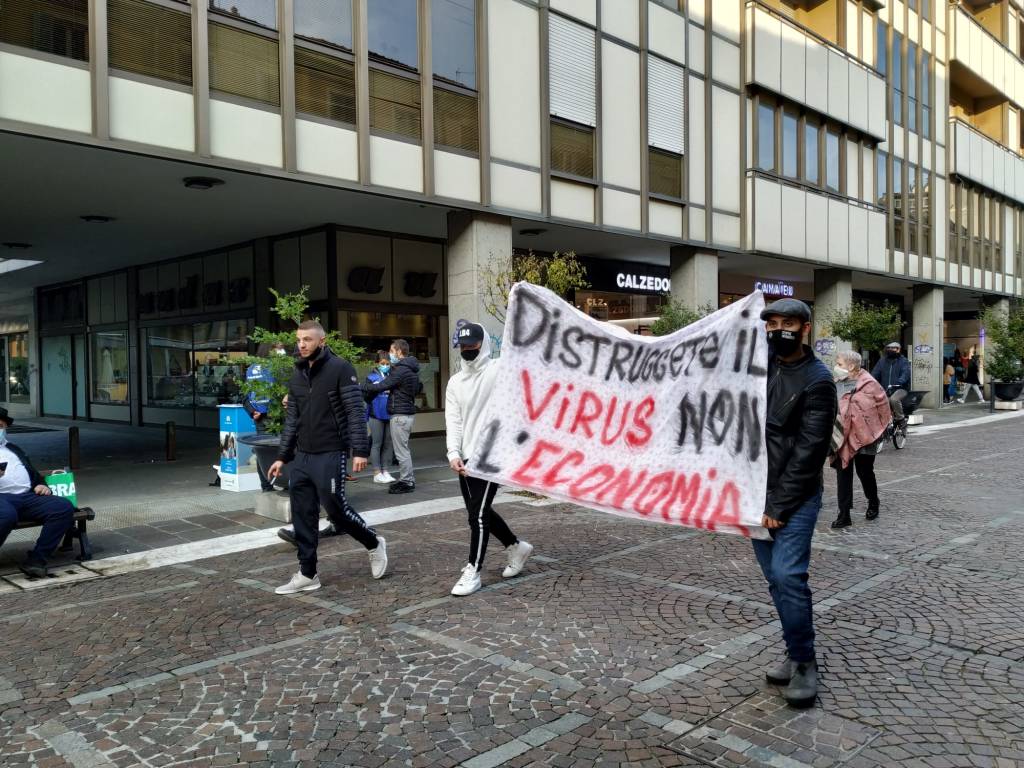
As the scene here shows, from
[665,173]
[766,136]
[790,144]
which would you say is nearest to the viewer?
[665,173]

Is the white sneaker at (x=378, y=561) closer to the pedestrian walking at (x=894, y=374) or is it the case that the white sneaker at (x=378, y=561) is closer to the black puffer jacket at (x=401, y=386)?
the black puffer jacket at (x=401, y=386)

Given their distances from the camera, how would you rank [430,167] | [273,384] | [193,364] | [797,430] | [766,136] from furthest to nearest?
[766,136] → [193,364] → [430,167] → [273,384] → [797,430]

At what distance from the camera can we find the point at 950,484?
11.5 meters

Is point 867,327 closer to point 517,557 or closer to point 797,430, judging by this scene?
point 517,557

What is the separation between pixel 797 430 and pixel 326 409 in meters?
3.51

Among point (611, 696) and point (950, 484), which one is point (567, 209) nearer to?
point (950, 484)

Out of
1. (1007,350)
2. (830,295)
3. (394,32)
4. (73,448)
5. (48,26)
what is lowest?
(73,448)

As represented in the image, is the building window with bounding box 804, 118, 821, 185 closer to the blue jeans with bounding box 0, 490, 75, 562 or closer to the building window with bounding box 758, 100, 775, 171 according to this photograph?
the building window with bounding box 758, 100, 775, 171

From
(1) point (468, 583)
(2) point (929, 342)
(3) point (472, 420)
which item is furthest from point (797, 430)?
(2) point (929, 342)

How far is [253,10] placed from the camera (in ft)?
38.0

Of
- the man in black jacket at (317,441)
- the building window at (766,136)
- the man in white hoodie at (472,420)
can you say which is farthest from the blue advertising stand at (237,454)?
the building window at (766,136)

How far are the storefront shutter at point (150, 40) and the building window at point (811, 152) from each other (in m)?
17.2

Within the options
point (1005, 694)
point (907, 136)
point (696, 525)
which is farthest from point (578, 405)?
point (907, 136)

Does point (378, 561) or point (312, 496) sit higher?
point (312, 496)
